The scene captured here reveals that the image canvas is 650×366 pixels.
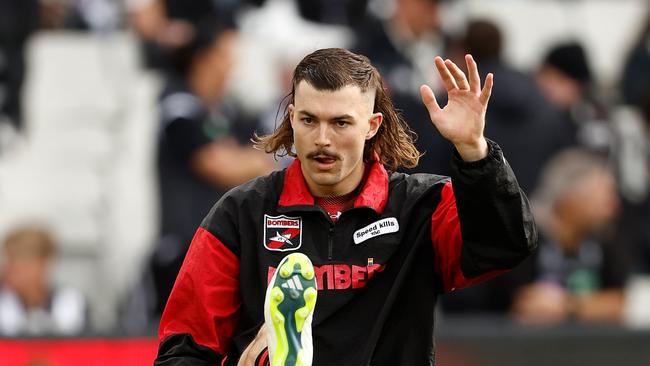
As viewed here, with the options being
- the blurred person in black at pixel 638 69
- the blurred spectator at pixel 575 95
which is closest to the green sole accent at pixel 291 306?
the blurred spectator at pixel 575 95

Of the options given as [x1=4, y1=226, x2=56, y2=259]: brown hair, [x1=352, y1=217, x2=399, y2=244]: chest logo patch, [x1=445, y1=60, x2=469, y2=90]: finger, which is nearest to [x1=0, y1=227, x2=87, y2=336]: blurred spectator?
[x1=4, y1=226, x2=56, y2=259]: brown hair

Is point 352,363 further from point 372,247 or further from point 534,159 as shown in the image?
point 534,159

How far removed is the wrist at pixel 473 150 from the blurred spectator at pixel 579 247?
4727 millimetres

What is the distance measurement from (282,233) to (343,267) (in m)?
0.22

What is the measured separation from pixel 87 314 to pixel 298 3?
276cm

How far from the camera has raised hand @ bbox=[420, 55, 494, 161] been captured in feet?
13.8

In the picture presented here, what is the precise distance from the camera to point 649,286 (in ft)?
32.4

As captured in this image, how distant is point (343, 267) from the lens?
14.4 feet

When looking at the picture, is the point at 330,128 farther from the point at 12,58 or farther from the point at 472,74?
the point at 12,58

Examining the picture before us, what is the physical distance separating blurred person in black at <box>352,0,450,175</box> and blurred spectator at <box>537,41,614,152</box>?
741mm

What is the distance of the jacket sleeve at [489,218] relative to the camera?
421cm

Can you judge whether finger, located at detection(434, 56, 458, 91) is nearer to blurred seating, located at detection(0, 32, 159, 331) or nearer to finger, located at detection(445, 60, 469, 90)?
finger, located at detection(445, 60, 469, 90)

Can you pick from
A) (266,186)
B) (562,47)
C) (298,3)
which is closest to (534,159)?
(562,47)

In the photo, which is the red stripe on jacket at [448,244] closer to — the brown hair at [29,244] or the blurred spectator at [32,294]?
the blurred spectator at [32,294]
